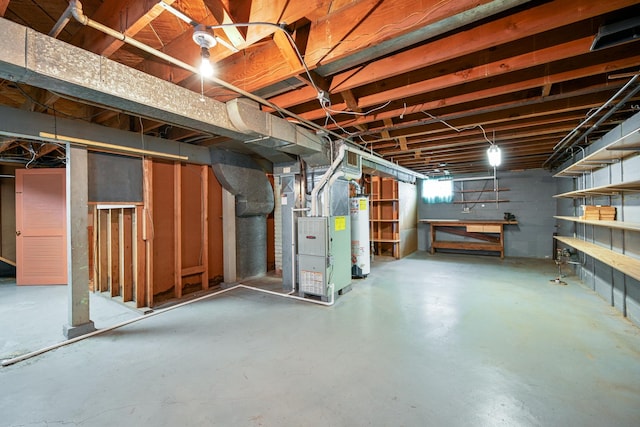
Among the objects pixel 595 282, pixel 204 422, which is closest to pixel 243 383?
pixel 204 422

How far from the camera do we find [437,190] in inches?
303

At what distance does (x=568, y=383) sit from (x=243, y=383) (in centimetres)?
228

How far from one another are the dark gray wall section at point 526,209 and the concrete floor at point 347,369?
12.3 ft

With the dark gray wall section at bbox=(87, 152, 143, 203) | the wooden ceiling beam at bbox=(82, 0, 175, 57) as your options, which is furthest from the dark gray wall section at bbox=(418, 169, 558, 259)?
the wooden ceiling beam at bbox=(82, 0, 175, 57)

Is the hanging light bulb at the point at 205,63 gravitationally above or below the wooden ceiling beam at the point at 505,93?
below

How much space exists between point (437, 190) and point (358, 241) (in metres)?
4.18

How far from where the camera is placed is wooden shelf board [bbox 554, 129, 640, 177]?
223 centimetres

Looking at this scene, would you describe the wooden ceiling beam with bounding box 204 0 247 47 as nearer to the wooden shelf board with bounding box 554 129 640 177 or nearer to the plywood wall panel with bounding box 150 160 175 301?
the plywood wall panel with bounding box 150 160 175 301

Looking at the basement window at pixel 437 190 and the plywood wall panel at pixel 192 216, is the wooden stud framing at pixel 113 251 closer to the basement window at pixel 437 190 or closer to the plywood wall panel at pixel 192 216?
the plywood wall panel at pixel 192 216

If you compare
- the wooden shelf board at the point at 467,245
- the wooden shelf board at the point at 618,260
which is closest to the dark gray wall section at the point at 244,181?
the wooden shelf board at the point at 618,260

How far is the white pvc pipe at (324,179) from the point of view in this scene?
356cm

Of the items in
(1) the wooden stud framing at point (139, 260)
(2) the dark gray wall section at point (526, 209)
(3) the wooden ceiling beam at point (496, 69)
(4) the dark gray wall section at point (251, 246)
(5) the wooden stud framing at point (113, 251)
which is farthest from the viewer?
(2) the dark gray wall section at point (526, 209)

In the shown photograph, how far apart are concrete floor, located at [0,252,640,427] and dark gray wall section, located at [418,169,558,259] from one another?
12.3ft

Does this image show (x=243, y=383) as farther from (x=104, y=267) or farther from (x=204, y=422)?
(x=104, y=267)
